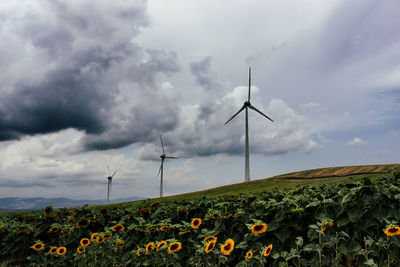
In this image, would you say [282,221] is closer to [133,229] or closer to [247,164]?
[133,229]

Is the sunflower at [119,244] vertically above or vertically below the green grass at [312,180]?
below

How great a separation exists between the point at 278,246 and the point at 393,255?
1971 mm

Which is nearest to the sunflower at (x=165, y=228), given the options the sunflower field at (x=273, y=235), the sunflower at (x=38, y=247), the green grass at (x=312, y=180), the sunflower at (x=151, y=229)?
the sunflower field at (x=273, y=235)

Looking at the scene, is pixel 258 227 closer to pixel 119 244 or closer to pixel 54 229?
pixel 119 244

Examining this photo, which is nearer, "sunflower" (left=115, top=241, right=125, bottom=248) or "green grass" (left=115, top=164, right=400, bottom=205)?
"sunflower" (left=115, top=241, right=125, bottom=248)

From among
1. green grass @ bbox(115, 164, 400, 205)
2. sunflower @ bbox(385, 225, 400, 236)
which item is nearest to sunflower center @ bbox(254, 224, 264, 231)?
sunflower @ bbox(385, 225, 400, 236)

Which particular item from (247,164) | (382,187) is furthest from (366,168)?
(382,187)

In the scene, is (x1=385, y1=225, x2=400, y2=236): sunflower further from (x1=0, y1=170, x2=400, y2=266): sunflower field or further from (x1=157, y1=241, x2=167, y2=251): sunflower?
(x1=157, y1=241, x2=167, y2=251): sunflower

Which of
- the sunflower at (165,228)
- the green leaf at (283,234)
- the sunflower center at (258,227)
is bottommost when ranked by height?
the sunflower at (165,228)

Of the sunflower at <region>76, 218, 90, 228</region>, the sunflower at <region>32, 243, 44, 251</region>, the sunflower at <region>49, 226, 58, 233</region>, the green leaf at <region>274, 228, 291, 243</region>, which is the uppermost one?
the green leaf at <region>274, 228, 291, 243</region>

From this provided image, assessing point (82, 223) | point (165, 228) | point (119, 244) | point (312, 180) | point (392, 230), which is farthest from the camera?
point (312, 180)

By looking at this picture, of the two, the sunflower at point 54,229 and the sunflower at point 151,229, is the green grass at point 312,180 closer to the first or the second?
the sunflower at point 54,229

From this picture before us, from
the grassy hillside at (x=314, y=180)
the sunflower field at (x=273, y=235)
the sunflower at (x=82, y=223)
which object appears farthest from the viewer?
the grassy hillside at (x=314, y=180)

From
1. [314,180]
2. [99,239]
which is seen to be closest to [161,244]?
[99,239]
